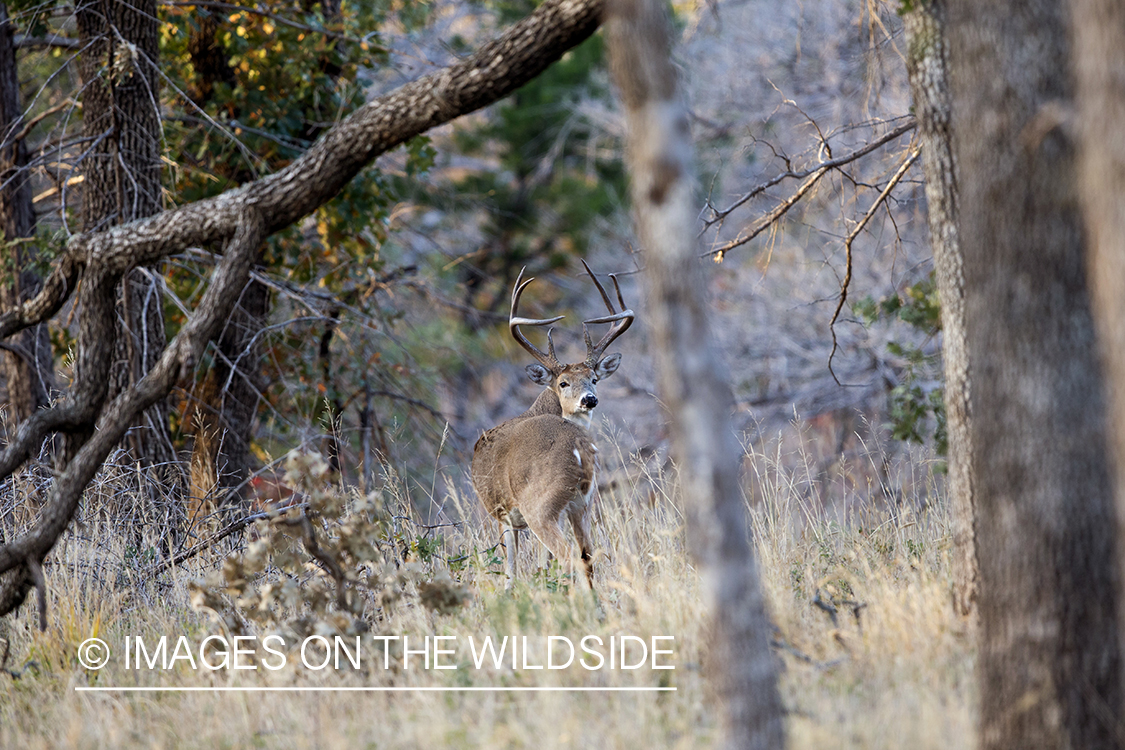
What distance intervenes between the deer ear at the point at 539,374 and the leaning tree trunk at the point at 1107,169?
669cm

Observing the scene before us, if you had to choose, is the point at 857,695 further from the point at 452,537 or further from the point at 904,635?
the point at 452,537

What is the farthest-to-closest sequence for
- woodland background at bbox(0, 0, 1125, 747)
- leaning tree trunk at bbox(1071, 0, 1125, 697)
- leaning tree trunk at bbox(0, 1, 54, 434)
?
leaning tree trunk at bbox(0, 1, 54, 434) → woodland background at bbox(0, 0, 1125, 747) → leaning tree trunk at bbox(1071, 0, 1125, 697)

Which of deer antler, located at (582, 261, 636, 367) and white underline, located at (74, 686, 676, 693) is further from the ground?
deer antler, located at (582, 261, 636, 367)

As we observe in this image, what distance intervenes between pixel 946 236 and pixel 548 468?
3783 mm

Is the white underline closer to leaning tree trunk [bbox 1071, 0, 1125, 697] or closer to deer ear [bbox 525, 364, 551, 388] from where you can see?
leaning tree trunk [bbox 1071, 0, 1125, 697]

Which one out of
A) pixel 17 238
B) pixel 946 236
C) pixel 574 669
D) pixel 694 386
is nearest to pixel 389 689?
pixel 574 669

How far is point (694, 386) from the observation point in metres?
3.03

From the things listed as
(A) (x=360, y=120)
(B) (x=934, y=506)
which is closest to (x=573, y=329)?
(B) (x=934, y=506)

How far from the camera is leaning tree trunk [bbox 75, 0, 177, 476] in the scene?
311 inches

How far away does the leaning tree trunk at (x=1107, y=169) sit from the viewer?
2.48 m

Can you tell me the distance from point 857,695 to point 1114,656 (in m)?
1.07

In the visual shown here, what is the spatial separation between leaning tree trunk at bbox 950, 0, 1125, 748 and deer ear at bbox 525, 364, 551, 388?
6019mm

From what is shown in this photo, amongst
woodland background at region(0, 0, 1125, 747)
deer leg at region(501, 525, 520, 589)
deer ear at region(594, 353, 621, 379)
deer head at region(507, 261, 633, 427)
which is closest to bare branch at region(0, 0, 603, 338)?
woodland background at region(0, 0, 1125, 747)

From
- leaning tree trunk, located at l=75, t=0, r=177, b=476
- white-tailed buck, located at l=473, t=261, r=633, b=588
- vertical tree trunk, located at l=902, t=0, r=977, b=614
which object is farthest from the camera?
leaning tree trunk, located at l=75, t=0, r=177, b=476
